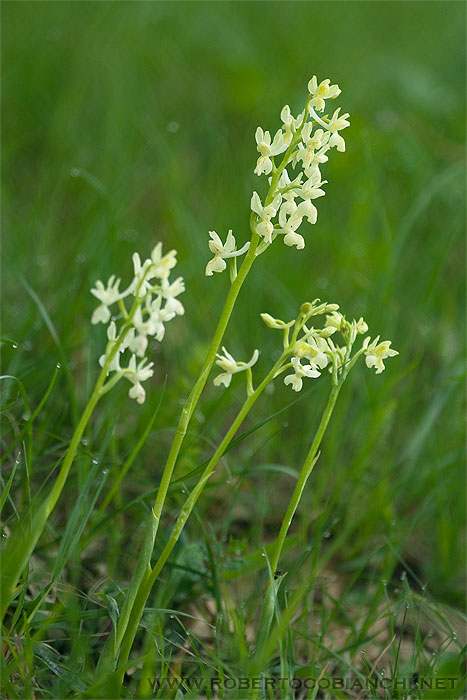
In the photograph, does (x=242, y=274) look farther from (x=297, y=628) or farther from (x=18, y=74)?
(x=18, y=74)

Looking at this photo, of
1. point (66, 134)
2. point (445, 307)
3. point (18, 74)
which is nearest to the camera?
point (445, 307)

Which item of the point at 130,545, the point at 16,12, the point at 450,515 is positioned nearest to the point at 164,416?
the point at 130,545

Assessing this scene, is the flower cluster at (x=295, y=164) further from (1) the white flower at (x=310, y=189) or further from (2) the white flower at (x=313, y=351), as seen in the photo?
(2) the white flower at (x=313, y=351)

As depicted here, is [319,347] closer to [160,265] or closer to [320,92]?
[160,265]

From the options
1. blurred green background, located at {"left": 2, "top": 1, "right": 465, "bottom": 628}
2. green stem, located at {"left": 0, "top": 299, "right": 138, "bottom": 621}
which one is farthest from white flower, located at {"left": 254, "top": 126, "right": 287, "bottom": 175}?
blurred green background, located at {"left": 2, "top": 1, "right": 465, "bottom": 628}

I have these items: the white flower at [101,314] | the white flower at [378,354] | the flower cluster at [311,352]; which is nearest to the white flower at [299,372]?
the flower cluster at [311,352]

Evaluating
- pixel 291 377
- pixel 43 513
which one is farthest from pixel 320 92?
pixel 43 513

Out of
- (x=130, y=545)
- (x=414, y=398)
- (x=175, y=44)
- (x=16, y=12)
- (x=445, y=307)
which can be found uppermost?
(x=175, y=44)
